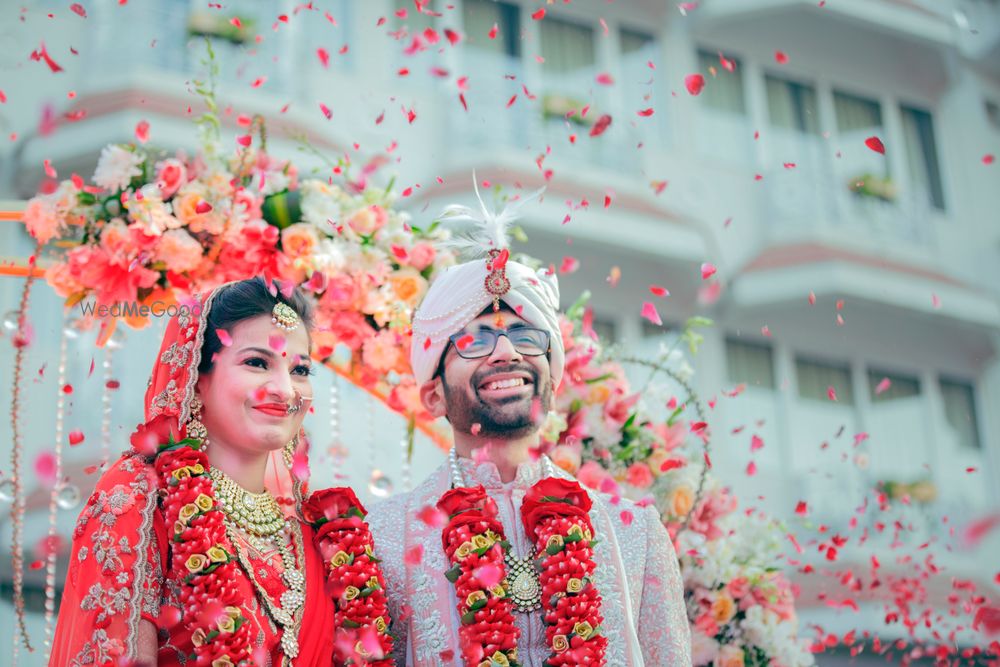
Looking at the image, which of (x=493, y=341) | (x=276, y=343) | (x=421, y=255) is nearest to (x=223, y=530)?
(x=276, y=343)

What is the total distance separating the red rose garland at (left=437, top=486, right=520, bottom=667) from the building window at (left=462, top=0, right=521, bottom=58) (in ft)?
27.7

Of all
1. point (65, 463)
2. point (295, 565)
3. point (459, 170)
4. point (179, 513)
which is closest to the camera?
point (179, 513)

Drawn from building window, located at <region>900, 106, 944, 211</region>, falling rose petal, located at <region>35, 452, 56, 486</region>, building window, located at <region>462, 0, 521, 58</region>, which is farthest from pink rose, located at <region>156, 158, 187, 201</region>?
building window, located at <region>900, 106, 944, 211</region>

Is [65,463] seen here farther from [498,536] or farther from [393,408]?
[498,536]

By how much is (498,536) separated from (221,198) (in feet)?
6.83

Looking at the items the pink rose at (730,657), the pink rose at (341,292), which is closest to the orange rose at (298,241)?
the pink rose at (341,292)

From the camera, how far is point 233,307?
4.04 meters

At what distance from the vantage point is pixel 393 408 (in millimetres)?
5457

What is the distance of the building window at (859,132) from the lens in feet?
45.1

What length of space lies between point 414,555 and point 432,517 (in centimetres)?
14

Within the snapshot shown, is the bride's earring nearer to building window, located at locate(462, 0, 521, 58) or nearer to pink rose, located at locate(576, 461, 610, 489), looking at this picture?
pink rose, located at locate(576, 461, 610, 489)

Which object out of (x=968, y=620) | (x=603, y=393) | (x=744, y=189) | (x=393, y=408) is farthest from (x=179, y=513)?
(x=968, y=620)

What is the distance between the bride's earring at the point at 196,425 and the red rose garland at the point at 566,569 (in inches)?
40.5

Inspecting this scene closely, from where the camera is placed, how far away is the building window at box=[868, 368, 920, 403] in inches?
526
